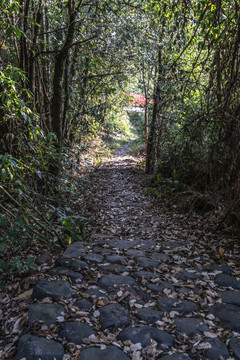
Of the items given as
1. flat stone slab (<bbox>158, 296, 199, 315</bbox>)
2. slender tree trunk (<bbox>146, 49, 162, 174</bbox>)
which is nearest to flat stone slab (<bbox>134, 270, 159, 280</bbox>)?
flat stone slab (<bbox>158, 296, 199, 315</bbox>)

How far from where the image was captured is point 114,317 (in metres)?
2.34

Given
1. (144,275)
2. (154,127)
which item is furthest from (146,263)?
(154,127)

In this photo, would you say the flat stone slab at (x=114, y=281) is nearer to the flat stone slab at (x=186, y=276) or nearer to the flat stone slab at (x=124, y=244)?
the flat stone slab at (x=186, y=276)

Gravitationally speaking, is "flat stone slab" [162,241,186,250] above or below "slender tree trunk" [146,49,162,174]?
below

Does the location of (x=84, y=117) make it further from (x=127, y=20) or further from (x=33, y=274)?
(x=33, y=274)

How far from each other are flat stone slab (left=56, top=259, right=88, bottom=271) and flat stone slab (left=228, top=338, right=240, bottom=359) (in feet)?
4.99

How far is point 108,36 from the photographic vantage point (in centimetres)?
658

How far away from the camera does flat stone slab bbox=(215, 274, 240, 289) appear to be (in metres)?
3.08

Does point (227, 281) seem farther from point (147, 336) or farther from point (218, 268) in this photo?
point (147, 336)

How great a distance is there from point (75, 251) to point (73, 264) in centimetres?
41

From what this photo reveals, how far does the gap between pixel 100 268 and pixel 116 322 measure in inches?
37.3

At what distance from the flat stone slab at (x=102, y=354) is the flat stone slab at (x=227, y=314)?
90 centimetres

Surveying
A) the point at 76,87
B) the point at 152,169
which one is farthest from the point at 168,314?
the point at 152,169

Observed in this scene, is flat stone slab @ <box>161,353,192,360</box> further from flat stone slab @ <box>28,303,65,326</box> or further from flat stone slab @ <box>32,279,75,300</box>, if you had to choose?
flat stone slab @ <box>32,279,75,300</box>
